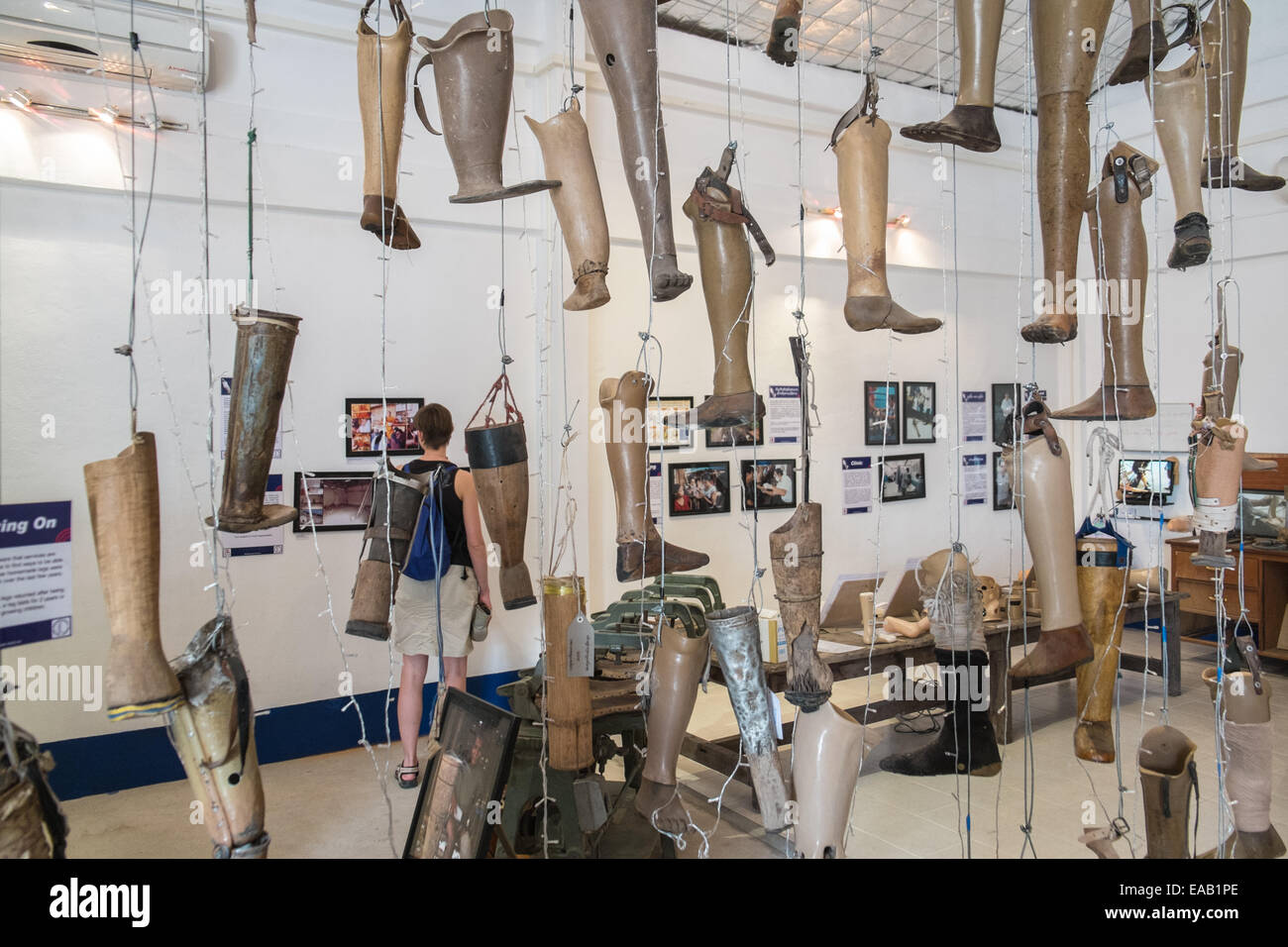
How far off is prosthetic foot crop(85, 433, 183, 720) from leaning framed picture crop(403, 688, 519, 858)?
55 centimetres

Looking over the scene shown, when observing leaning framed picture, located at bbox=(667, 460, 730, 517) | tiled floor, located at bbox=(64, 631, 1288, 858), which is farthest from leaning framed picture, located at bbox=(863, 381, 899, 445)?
tiled floor, located at bbox=(64, 631, 1288, 858)

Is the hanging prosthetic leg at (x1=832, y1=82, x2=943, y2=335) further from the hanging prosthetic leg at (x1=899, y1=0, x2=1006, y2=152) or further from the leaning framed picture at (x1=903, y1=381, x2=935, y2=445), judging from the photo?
the leaning framed picture at (x1=903, y1=381, x2=935, y2=445)

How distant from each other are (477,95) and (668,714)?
44.1 inches

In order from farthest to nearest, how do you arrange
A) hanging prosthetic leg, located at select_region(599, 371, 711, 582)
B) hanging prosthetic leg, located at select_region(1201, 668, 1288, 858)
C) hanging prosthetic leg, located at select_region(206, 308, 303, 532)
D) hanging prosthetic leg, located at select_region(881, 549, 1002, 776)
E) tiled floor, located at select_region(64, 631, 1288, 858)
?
hanging prosthetic leg, located at select_region(881, 549, 1002, 776) < tiled floor, located at select_region(64, 631, 1288, 858) < hanging prosthetic leg, located at select_region(599, 371, 711, 582) < hanging prosthetic leg, located at select_region(1201, 668, 1288, 858) < hanging prosthetic leg, located at select_region(206, 308, 303, 532)

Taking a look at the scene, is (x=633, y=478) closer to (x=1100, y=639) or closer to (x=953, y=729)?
(x=1100, y=639)

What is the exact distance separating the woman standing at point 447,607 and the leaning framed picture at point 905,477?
3384 millimetres

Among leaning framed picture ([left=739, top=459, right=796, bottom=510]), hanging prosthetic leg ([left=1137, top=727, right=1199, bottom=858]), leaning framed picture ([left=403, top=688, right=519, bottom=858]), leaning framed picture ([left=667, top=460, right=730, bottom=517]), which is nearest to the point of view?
leaning framed picture ([left=403, top=688, right=519, bottom=858])

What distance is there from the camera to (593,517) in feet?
14.9

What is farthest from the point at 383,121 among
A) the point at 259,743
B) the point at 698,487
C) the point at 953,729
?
the point at 698,487

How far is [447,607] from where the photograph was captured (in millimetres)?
3340

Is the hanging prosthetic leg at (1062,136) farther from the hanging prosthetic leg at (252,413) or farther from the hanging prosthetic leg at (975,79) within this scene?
the hanging prosthetic leg at (252,413)

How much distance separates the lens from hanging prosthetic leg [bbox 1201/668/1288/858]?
1762 millimetres
